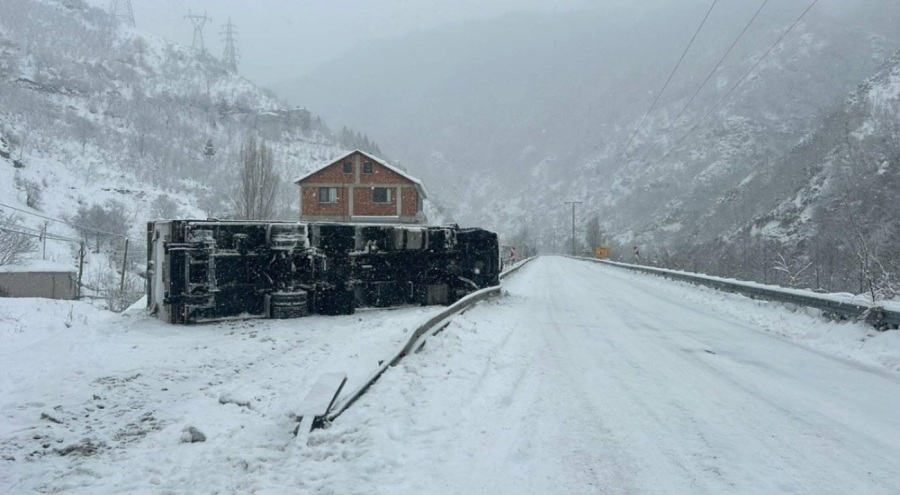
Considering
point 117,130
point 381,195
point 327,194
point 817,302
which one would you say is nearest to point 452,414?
point 817,302

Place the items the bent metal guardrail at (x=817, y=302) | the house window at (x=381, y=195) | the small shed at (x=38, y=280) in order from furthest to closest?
the house window at (x=381, y=195) < the small shed at (x=38, y=280) < the bent metal guardrail at (x=817, y=302)

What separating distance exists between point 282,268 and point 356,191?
38822 millimetres

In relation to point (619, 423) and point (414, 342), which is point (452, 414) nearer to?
point (619, 423)

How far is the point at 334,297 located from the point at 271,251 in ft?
4.81

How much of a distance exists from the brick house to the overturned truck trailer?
3594 cm

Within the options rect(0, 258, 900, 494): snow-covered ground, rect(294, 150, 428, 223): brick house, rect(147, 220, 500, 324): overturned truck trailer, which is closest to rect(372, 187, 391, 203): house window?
rect(294, 150, 428, 223): brick house

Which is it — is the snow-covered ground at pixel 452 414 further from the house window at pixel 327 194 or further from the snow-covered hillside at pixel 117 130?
the house window at pixel 327 194

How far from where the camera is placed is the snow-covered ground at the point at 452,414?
3346 millimetres

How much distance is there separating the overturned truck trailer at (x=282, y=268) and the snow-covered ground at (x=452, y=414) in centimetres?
61

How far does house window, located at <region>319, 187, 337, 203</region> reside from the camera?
47188mm

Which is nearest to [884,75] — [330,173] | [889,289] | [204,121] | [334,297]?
[330,173]

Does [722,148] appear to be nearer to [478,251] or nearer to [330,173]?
[330,173]

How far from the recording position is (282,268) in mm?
9344

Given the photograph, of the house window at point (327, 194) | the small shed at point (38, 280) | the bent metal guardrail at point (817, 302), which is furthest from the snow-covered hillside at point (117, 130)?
the bent metal guardrail at point (817, 302)
